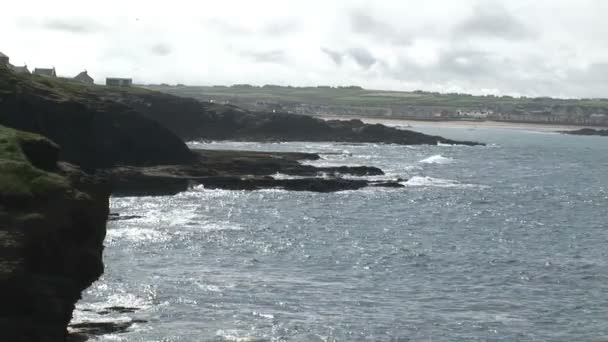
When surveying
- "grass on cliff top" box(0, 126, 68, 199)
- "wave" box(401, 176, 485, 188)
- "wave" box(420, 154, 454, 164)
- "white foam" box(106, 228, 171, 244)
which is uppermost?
"grass on cliff top" box(0, 126, 68, 199)

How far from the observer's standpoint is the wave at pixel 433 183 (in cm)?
12456

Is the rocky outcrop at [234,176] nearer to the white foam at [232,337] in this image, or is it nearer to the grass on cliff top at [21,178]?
the white foam at [232,337]

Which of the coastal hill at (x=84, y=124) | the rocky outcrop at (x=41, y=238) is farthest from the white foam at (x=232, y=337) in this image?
the coastal hill at (x=84, y=124)

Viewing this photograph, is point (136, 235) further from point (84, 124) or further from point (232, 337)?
point (84, 124)

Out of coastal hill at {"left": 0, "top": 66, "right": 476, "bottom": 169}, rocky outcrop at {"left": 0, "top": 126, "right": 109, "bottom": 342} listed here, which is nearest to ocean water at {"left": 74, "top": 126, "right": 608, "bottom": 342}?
rocky outcrop at {"left": 0, "top": 126, "right": 109, "bottom": 342}

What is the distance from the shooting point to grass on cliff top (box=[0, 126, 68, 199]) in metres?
37.7

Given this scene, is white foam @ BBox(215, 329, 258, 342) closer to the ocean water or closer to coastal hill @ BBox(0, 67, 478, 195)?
the ocean water

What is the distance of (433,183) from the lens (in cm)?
12756

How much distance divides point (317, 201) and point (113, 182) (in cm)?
2388

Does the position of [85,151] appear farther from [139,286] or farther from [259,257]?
[139,286]

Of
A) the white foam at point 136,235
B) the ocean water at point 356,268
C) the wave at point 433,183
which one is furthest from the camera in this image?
the wave at point 433,183

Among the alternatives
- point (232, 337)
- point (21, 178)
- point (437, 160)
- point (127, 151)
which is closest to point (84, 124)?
point (127, 151)

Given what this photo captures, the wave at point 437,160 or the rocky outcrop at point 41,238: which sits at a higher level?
the rocky outcrop at point 41,238

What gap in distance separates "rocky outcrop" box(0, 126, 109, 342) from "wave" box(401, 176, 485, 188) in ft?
274
